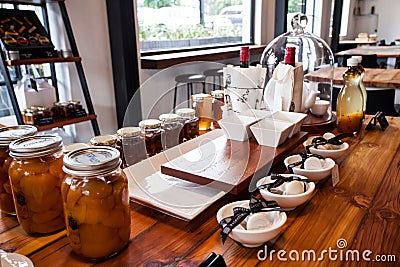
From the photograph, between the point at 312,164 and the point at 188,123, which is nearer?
the point at 312,164

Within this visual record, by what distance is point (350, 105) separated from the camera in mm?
1384

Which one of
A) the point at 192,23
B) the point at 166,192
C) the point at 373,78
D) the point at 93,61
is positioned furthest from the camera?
the point at 192,23

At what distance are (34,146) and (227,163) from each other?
0.47 m

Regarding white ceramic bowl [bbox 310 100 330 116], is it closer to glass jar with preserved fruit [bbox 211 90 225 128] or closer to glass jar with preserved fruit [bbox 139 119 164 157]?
glass jar with preserved fruit [bbox 211 90 225 128]

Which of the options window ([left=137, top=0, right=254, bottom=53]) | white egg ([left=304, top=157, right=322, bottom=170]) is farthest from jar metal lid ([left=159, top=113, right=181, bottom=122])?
window ([left=137, top=0, right=254, bottom=53])

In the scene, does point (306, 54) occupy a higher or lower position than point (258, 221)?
higher

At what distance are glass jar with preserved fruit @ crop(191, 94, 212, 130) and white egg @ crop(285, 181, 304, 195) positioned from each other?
2.00 ft

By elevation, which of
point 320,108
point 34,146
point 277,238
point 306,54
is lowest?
point 277,238

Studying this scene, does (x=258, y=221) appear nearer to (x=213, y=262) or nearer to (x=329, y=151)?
(x=213, y=262)

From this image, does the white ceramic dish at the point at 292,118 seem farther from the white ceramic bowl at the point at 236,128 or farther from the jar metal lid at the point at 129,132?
the jar metal lid at the point at 129,132

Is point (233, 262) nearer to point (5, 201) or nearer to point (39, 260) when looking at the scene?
point (39, 260)

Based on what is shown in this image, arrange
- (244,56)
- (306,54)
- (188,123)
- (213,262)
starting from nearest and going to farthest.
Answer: (213,262) → (188,123) → (244,56) → (306,54)

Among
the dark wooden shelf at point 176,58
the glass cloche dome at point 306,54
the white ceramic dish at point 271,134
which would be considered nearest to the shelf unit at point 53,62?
the dark wooden shelf at point 176,58

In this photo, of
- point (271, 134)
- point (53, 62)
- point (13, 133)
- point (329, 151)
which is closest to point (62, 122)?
point (53, 62)
